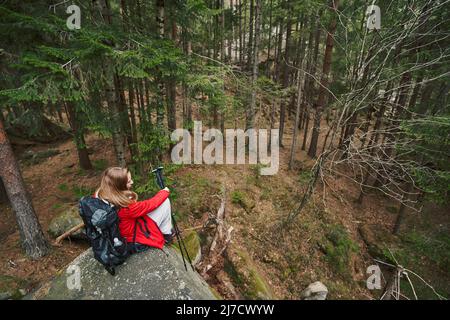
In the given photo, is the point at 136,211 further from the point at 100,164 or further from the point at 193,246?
the point at 100,164

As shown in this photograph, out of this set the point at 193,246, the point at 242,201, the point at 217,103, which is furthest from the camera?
the point at 242,201

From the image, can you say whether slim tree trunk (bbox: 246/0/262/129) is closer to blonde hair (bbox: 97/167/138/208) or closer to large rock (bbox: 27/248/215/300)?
blonde hair (bbox: 97/167/138/208)

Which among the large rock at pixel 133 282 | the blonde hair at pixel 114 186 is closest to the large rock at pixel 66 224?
the large rock at pixel 133 282

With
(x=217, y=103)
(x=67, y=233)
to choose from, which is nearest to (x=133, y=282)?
(x=67, y=233)

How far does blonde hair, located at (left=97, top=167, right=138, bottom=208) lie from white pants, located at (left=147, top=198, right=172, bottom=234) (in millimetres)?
606

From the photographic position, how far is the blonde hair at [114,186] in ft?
12.3

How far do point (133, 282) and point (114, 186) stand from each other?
1712mm

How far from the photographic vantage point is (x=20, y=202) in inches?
254

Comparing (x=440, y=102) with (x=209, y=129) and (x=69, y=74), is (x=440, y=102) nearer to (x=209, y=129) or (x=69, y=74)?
(x=209, y=129)

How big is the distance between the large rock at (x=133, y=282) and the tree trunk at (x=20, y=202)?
2.66 metres

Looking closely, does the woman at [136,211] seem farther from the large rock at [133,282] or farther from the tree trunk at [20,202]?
the tree trunk at [20,202]

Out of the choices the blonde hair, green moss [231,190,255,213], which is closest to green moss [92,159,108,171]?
green moss [231,190,255,213]

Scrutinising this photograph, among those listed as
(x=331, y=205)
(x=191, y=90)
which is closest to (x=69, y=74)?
(x=191, y=90)
